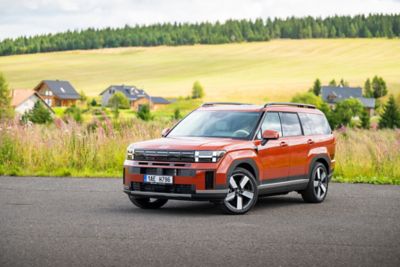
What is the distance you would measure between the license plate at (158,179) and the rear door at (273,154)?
1.58 meters

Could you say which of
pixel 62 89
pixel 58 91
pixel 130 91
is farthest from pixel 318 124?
pixel 130 91

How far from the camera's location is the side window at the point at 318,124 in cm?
1435

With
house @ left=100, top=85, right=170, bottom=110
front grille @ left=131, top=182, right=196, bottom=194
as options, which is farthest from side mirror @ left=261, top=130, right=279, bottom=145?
house @ left=100, top=85, right=170, bottom=110

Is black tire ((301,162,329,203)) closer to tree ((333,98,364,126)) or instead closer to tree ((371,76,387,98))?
tree ((333,98,364,126))

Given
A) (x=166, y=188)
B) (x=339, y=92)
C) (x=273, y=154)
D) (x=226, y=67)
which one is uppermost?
(x=226, y=67)

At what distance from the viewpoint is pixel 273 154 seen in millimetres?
12648

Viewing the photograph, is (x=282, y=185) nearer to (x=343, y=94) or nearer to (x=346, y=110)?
(x=346, y=110)

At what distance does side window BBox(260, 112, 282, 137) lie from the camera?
12.8m

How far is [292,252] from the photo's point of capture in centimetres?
834

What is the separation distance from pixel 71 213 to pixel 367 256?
5.05 metres

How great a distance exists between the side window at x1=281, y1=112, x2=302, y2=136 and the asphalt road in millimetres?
1238

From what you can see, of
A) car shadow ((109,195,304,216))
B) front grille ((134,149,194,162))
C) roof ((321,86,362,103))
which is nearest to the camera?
front grille ((134,149,194,162))

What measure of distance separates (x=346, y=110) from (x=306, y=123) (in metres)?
105

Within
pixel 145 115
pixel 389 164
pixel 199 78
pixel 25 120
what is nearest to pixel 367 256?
pixel 389 164
